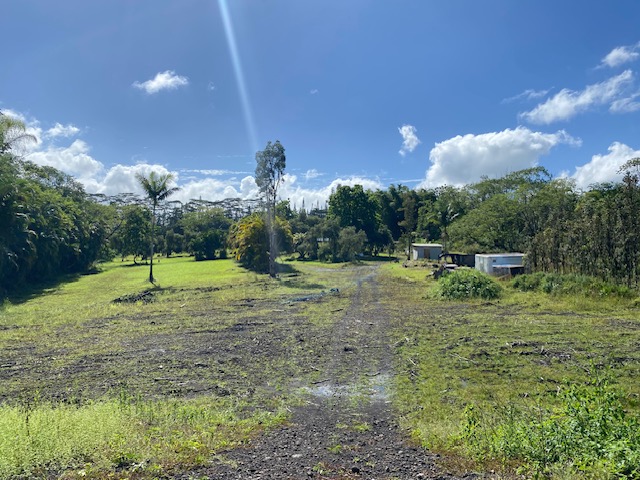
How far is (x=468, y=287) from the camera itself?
1838 cm

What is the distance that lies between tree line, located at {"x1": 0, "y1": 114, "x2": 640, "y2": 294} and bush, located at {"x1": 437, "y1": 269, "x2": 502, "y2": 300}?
388 centimetres

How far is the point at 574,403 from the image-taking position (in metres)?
4.72

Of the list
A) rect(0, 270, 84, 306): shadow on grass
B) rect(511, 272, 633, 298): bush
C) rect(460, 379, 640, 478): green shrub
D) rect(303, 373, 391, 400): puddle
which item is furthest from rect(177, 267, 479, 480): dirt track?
rect(0, 270, 84, 306): shadow on grass

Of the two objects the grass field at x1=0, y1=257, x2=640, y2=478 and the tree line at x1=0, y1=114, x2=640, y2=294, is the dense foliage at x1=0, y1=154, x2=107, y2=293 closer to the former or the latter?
the tree line at x1=0, y1=114, x2=640, y2=294

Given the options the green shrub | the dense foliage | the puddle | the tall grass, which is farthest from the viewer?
the dense foliage

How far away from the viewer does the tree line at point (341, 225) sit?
16.7m

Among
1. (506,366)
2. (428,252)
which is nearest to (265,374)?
(506,366)

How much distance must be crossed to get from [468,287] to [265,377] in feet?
43.1

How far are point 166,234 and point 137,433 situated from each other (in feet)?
223

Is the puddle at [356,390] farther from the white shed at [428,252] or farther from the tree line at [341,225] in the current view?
the white shed at [428,252]

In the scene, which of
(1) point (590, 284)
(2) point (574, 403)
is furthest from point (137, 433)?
(1) point (590, 284)

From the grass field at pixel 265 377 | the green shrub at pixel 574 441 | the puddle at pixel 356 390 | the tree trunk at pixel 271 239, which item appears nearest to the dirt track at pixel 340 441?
the puddle at pixel 356 390

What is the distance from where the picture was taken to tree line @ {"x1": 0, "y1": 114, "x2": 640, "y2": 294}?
16656 millimetres

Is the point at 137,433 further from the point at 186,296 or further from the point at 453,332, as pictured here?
the point at 186,296
